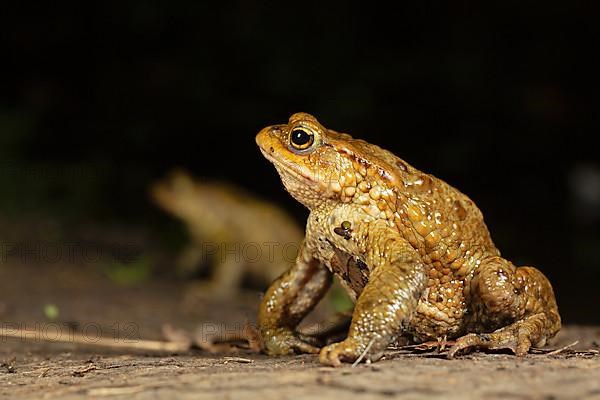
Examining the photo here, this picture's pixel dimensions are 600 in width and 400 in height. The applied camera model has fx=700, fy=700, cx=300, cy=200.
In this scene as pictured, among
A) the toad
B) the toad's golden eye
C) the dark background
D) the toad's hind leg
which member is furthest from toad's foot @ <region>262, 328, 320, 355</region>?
the dark background

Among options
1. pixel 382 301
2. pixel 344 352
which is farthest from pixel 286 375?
pixel 382 301

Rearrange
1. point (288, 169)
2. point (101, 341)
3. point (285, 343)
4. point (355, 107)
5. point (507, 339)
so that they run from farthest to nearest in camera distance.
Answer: point (355, 107) < point (101, 341) < point (285, 343) < point (288, 169) < point (507, 339)

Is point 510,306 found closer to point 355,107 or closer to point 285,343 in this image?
point 285,343

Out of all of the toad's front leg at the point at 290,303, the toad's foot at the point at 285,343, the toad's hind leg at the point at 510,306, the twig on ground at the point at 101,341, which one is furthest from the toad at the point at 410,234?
the twig on ground at the point at 101,341

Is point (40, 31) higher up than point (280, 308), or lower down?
higher up

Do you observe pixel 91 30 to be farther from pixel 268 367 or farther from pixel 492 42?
A: pixel 268 367

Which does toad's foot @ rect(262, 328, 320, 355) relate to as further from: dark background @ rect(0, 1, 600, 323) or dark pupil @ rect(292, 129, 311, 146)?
dark background @ rect(0, 1, 600, 323)

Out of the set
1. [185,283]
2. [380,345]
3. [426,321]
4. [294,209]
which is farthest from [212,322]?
[294,209]
